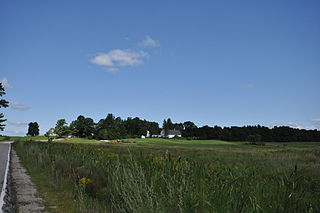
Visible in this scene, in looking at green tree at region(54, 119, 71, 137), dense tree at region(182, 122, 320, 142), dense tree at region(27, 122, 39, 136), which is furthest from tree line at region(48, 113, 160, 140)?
dense tree at region(182, 122, 320, 142)

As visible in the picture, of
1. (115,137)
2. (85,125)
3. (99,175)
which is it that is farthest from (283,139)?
(99,175)

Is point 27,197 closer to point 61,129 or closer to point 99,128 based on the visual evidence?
point 61,129

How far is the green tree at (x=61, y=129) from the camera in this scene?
10225 cm

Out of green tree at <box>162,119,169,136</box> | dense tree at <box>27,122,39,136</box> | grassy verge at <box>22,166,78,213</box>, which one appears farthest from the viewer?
green tree at <box>162,119,169,136</box>

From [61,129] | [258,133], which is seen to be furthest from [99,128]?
[258,133]

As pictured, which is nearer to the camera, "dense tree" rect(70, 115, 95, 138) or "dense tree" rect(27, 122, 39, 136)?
"dense tree" rect(70, 115, 95, 138)

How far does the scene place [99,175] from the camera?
313 inches

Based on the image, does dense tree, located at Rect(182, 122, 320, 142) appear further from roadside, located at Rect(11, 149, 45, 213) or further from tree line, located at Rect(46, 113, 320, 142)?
roadside, located at Rect(11, 149, 45, 213)

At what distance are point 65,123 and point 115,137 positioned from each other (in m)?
21.8

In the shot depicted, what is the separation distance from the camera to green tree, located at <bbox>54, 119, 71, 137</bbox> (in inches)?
4026

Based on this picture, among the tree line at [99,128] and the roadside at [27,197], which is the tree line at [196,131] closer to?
the tree line at [99,128]

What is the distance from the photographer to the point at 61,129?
104 metres

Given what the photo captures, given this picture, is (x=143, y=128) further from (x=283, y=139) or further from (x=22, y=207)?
(x=22, y=207)

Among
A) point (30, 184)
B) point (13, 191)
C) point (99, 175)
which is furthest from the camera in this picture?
point (30, 184)
